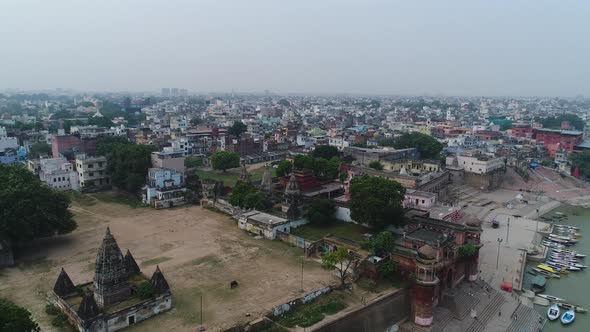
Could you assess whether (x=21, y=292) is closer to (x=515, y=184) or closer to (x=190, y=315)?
(x=190, y=315)

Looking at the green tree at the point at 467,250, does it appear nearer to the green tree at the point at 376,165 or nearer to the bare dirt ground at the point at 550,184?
the green tree at the point at 376,165

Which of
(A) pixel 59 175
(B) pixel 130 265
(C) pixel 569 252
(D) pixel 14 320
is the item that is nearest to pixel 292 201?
(B) pixel 130 265

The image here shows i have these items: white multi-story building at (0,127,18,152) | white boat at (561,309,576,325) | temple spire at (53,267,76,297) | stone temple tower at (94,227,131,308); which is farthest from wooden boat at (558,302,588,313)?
white multi-story building at (0,127,18,152)

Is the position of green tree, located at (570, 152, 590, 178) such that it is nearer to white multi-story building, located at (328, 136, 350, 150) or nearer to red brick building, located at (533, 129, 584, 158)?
red brick building, located at (533, 129, 584, 158)

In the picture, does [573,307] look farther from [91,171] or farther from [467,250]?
[91,171]

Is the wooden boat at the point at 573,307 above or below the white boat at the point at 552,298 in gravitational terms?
above

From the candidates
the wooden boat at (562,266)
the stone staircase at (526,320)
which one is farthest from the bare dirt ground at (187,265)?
the wooden boat at (562,266)
